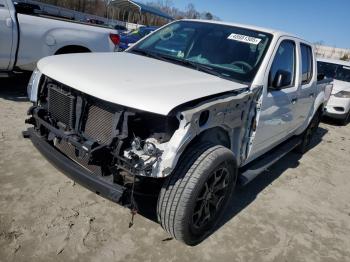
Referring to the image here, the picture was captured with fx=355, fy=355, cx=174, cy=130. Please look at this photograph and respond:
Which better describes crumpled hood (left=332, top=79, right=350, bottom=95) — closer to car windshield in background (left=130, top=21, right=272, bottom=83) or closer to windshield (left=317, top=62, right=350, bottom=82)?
windshield (left=317, top=62, right=350, bottom=82)

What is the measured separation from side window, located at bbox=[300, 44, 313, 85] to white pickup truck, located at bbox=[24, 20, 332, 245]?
0.73 meters

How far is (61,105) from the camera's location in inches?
124

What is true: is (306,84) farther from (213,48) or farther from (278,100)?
(213,48)

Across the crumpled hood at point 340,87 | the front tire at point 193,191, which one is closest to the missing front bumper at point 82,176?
the front tire at point 193,191

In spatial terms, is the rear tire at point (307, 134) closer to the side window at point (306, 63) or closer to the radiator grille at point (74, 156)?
the side window at point (306, 63)

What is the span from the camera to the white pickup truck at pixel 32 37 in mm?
5988

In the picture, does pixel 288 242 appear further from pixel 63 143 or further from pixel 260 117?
pixel 63 143

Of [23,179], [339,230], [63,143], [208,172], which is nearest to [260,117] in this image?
[208,172]

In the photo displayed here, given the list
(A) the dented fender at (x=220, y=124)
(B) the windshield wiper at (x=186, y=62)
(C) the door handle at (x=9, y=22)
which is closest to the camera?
(A) the dented fender at (x=220, y=124)

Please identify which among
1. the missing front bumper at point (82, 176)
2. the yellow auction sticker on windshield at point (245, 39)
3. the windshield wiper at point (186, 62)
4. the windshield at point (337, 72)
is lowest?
the missing front bumper at point (82, 176)

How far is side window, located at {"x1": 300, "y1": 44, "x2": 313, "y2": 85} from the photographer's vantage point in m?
4.95

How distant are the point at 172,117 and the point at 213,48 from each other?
5.40 feet

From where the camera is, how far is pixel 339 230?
398 cm

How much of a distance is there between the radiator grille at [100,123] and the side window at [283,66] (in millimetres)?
1827
